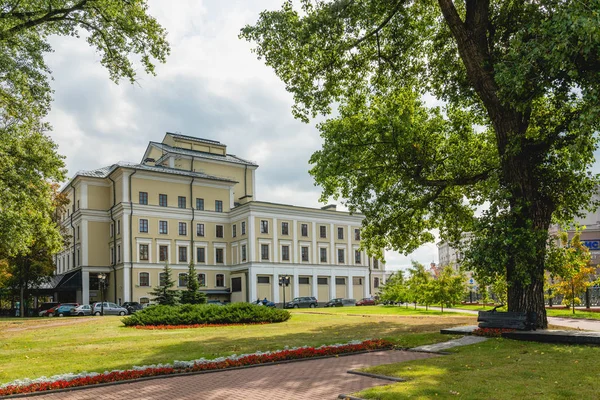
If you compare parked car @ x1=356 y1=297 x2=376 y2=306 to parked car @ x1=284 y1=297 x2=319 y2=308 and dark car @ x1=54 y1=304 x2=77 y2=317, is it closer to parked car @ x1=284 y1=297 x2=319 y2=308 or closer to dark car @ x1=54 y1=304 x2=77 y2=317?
parked car @ x1=284 y1=297 x2=319 y2=308

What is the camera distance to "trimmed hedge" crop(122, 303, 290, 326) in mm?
26188

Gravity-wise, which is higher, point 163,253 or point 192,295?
point 163,253

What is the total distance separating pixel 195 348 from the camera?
1566 cm

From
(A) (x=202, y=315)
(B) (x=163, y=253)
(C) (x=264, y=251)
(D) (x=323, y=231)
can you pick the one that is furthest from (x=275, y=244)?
(A) (x=202, y=315)

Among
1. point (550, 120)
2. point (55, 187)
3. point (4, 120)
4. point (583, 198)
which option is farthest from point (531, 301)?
point (55, 187)

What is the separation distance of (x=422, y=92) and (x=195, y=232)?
140ft

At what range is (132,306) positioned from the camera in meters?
49.1

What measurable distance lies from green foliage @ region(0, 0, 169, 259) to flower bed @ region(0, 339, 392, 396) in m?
13.1

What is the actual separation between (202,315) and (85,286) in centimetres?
3434

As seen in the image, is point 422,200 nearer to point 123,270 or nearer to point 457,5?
point 457,5

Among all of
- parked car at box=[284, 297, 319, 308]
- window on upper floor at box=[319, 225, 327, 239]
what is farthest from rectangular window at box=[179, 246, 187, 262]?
window on upper floor at box=[319, 225, 327, 239]

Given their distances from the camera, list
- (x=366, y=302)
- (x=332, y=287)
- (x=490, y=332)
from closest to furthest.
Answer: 1. (x=490, y=332)
2. (x=366, y=302)
3. (x=332, y=287)

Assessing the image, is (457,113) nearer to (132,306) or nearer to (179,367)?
(179,367)

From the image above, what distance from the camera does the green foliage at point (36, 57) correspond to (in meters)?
18.9
